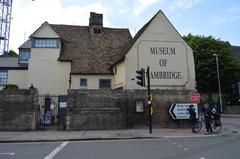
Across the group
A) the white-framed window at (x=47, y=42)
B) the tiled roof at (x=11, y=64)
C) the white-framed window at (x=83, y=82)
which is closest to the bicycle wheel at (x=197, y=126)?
the white-framed window at (x=83, y=82)

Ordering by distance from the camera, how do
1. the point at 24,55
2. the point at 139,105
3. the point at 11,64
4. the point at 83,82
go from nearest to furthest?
the point at 139,105
the point at 83,82
the point at 11,64
the point at 24,55

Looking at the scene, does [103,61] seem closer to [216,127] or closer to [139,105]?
[139,105]

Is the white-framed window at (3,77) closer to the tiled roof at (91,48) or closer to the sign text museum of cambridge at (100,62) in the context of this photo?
the sign text museum of cambridge at (100,62)

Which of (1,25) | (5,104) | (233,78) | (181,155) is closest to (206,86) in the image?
(233,78)

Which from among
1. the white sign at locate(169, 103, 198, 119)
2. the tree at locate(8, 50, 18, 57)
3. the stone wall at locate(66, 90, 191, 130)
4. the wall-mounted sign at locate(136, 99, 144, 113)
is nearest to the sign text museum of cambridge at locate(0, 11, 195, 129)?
the stone wall at locate(66, 90, 191, 130)

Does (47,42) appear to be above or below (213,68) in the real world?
above

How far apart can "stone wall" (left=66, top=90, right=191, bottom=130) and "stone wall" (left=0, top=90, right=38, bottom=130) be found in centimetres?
261

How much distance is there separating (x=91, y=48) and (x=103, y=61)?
8.14 ft

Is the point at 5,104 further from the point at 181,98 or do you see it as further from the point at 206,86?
the point at 206,86

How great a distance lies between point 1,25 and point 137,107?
45.0m

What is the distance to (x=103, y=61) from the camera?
28969 mm

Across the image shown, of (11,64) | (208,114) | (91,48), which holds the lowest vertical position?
(208,114)

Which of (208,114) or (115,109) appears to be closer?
(208,114)

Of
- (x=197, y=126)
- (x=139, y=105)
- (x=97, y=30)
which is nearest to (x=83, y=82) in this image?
(x=97, y=30)
